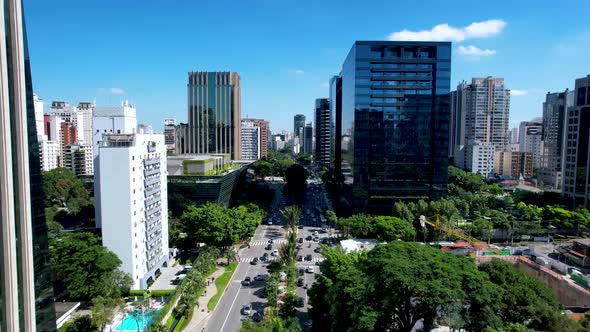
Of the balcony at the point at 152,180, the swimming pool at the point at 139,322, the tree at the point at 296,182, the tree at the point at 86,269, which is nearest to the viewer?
the swimming pool at the point at 139,322

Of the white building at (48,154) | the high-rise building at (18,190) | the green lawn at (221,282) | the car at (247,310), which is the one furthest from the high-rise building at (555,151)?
the white building at (48,154)

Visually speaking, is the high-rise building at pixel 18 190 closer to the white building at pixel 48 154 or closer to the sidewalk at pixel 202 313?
the sidewalk at pixel 202 313

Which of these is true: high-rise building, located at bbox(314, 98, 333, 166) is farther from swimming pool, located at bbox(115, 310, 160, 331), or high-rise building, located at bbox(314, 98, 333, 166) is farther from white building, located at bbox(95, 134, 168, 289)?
swimming pool, located at bbox(115, 310, 160, 331)

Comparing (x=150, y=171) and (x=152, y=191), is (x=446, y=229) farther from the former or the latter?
(x=150, y=171)

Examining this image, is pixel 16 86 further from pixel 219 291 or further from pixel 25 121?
pixel 219 291

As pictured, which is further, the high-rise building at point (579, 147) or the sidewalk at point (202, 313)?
the high-rise building at point (579, 147)

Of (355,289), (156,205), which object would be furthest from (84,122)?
(355,289)

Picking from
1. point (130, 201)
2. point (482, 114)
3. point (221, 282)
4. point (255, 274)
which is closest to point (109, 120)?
point (130, 201)

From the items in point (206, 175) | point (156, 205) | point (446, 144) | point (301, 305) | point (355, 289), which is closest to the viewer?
point (355, 289)
